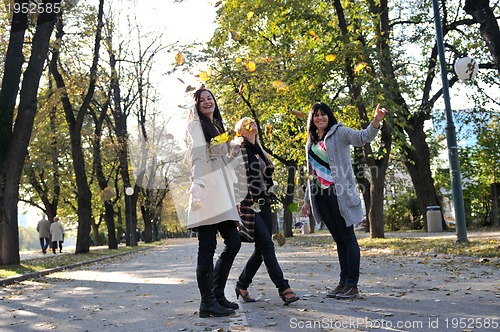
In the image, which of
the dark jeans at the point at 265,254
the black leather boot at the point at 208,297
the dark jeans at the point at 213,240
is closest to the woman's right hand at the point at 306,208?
the dark jeans at the point at 265,254

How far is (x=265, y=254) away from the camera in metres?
6.10

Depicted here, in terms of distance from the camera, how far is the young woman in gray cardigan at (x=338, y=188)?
20.4 feet

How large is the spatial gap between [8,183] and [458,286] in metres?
11.0

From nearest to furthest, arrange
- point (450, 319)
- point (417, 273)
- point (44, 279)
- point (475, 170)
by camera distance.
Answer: point (450, 319), point (417, 273), point (44, 279), point (475, 170)

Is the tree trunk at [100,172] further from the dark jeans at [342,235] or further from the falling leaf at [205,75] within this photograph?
the dark jeans at [342,235]

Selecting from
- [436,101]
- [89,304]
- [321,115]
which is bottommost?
[89,304]

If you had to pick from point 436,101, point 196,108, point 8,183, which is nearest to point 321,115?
point 196,108

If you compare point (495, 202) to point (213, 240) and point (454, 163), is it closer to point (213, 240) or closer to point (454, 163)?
point (454, 163)

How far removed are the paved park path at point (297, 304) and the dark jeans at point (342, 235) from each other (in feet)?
0.97

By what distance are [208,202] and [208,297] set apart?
2.96 feet

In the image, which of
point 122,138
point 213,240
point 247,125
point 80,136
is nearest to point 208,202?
point 213,240

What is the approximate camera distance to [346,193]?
622cm

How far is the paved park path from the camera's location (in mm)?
4902

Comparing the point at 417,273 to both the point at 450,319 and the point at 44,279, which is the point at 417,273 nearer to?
the point at 450,319
